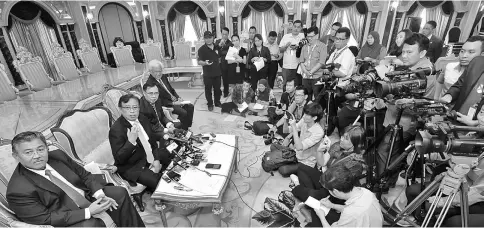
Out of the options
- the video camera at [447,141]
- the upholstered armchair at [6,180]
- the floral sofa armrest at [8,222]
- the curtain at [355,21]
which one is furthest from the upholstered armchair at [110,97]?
the curtain at [355,21]

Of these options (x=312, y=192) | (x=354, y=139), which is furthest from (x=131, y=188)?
(x=354, y=139)

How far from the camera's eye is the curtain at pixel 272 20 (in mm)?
8180

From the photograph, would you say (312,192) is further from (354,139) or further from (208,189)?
(208,189)

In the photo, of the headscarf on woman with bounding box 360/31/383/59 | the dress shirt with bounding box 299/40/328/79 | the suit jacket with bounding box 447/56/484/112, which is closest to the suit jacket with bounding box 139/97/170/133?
the dress shirt with bounding box 299/40/328/79

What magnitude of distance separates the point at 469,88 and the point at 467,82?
60mm

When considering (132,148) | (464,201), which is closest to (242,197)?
(132,148)

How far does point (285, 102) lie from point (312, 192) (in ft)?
6.71

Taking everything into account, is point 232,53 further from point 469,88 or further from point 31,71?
point 469,88

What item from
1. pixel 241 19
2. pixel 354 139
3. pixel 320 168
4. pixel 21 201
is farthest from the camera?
pixel 241 19

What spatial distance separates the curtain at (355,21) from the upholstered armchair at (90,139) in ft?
25.9

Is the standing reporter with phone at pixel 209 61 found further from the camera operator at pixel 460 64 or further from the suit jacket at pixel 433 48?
the suit jacket at pixel 433 48

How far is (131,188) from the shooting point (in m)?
2.49

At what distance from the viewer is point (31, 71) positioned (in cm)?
416

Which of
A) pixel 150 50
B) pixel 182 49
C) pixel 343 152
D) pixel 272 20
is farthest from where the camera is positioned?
pixel 272 20
